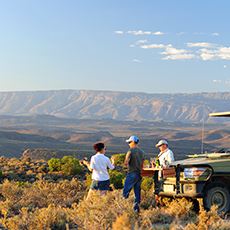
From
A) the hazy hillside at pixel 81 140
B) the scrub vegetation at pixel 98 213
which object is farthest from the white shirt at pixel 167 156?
the hazy hillside at pixel 81 140

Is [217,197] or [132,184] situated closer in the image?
[217,197]

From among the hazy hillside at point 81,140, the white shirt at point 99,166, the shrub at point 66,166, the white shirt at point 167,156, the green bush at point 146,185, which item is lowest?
the hazy hillside at point 81,140

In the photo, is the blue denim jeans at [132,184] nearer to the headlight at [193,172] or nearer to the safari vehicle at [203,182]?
the safari vehicle at [203,182]

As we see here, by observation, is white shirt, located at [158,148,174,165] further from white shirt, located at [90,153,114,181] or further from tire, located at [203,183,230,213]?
white shirt, located at [90,153,114,181]

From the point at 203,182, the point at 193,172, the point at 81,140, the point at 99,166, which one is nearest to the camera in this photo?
the point at 203,182

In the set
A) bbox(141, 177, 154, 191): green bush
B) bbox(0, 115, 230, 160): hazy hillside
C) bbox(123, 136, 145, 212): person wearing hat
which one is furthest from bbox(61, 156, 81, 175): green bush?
bbox(0, 115, 230, 160): hazy hillside

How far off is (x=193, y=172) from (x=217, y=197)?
73 cm

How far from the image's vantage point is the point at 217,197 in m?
7.41

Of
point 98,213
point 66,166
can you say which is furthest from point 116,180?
point 98,213

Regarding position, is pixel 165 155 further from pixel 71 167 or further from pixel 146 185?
pixel 71 167

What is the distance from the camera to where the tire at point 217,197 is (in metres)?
7.30

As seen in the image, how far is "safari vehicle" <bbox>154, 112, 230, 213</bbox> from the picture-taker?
7324 millimetres

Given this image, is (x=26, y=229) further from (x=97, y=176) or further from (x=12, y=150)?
(x=12, y=150)

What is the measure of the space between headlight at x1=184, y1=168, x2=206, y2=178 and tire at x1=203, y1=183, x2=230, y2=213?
338 millimetres
